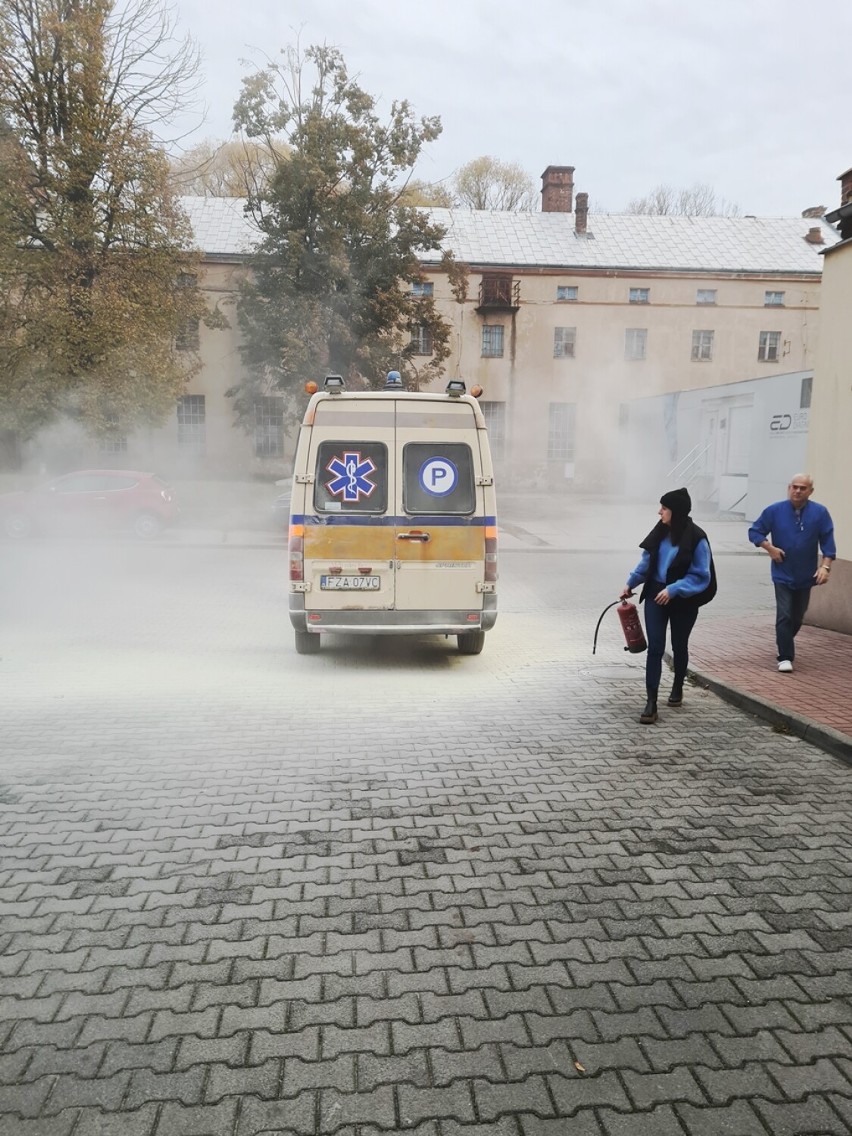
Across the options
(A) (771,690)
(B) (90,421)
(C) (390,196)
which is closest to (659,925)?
(A) (771,690)

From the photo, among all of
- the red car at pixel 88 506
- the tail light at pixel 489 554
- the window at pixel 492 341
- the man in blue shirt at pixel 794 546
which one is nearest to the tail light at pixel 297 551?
the tail light at pixel 489 554

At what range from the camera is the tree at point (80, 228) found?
20.0 m

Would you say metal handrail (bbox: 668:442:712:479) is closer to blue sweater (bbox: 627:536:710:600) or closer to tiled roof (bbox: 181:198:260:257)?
tiled roof (bbox: 181:198:260:257)

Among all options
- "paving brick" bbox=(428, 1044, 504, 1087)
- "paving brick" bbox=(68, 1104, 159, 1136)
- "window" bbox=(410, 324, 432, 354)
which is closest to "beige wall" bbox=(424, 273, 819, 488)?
"window" bbox=(410, 324, 432, 354)

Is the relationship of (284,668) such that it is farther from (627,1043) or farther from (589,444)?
(589,444)

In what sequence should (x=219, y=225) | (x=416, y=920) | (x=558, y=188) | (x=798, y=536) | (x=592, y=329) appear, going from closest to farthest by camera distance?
(x=416, y=920), (x=798, y=536), (x=219, y=225), (x=592, y=329), (x=558, y=188)

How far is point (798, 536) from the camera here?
761cm

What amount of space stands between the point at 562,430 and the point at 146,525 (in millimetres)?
20291

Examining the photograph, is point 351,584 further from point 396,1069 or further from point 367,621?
point 396,1069

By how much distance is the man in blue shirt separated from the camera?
7.58 metres

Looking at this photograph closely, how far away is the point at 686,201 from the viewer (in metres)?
50.8

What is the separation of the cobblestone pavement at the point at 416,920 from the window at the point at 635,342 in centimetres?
3060

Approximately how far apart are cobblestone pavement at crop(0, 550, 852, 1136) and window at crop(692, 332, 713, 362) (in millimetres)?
31098

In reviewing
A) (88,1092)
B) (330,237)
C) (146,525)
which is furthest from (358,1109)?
(330,237)
